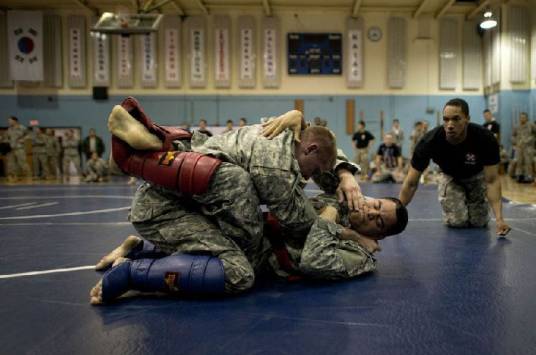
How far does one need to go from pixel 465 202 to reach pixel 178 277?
9.35 ft

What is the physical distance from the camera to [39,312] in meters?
1.80

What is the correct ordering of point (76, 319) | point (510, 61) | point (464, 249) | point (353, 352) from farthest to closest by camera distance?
point (510, 61)
point (464, 249)
point (76, 319)
point (353, 352)

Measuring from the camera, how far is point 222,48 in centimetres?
1331

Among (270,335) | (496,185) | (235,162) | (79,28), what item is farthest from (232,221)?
(79,28)

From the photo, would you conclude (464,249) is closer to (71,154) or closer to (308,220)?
(308,220)

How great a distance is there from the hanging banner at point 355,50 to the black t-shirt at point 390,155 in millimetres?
3462

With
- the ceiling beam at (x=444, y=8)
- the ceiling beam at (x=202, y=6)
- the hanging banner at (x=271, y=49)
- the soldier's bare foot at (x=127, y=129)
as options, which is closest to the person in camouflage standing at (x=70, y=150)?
the ceiling beam at (x=202, y=6)

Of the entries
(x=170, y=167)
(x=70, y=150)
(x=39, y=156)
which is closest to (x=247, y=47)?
(x=70, y=150)

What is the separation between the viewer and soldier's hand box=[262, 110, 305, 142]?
2121 millimetres

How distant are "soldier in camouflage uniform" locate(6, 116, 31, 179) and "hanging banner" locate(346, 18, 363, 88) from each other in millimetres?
9130

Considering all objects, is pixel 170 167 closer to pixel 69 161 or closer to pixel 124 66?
pixel 69 161

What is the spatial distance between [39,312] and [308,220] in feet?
3.93

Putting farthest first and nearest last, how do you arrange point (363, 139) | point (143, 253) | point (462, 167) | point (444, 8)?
1. point (444, 8)
2. point (363, 139)
3. point (462, 167)
4. point (143, 253)

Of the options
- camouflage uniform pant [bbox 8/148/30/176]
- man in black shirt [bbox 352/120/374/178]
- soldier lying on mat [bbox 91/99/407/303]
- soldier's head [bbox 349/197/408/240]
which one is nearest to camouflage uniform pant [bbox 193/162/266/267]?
soldier lying on mat [bbox 91/99/407/303]
